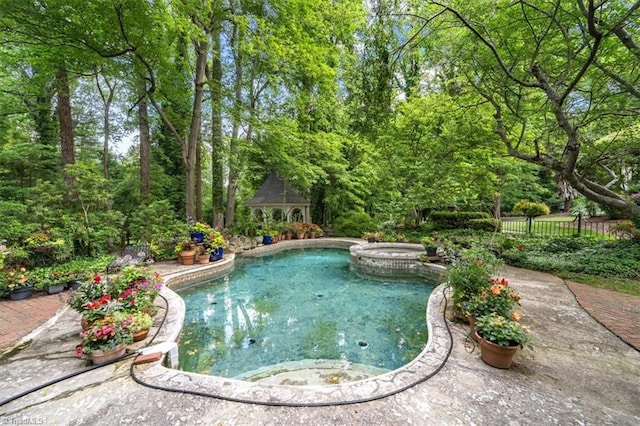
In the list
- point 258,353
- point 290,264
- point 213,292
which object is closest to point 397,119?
point 290,264

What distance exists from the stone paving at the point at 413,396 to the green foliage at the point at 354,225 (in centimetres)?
1101

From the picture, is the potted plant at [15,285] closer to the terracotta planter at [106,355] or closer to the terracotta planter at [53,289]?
the terracotta planter at [53,289]

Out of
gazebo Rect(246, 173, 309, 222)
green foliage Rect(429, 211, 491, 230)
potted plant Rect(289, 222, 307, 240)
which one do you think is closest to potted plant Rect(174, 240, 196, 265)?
potted plant Rect(289, 222, 307, 240)

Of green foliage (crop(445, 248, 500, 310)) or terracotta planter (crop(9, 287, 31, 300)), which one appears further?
terracotta planter (crop(9, 287, 31, 300))

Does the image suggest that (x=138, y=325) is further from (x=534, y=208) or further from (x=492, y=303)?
(x=534, y=208)

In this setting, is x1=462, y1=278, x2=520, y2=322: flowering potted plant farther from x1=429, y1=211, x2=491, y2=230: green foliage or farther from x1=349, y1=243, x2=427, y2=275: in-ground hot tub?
x1=429, y1=211, x2=491, y2=230: green foliage

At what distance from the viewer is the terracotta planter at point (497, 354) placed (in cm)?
290

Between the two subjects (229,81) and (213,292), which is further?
(229,81)

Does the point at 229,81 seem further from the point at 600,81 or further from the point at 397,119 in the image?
the point at 600,81

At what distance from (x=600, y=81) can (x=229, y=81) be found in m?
13.8

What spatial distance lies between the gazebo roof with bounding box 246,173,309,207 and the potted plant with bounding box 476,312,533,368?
12.0 metres

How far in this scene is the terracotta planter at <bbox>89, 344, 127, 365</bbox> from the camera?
2975 millimetres

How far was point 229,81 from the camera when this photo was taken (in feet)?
44.9

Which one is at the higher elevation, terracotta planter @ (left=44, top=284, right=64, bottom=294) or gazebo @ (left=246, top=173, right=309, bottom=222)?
gazebo @ (left=246, top=173, right=309, bottom=222)
